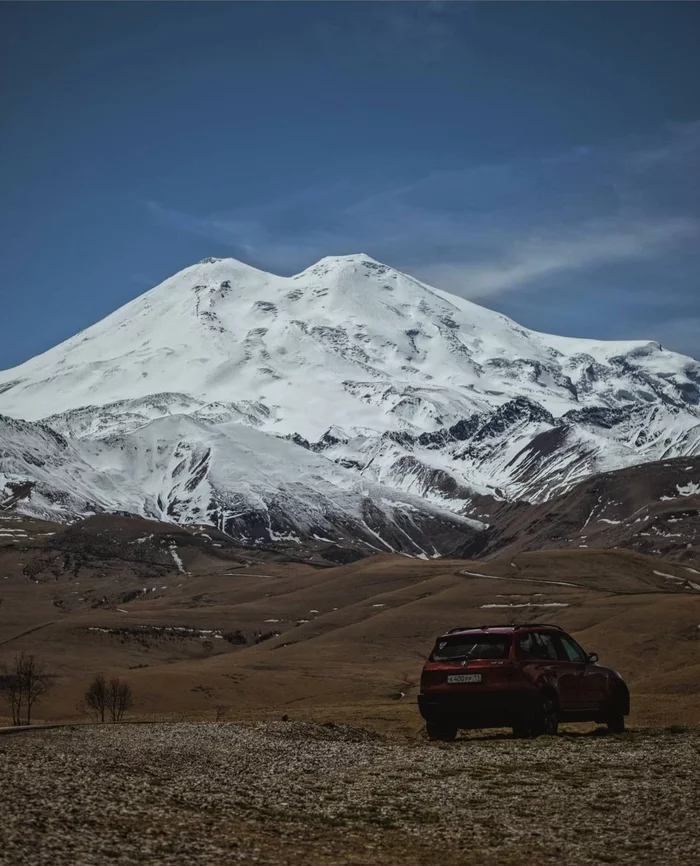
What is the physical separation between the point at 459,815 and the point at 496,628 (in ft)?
28.5

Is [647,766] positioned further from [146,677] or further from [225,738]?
[146,677]

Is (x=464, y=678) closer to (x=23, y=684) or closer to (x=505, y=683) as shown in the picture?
(x=505, y=683)

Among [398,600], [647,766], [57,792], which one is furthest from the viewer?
[398,600]

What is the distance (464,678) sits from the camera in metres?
23.3

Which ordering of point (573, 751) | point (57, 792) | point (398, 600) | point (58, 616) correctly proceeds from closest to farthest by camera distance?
point (57, 792) → point (573, 751) → point (398, 600) → point (58, 616)

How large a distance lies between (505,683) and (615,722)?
440cm

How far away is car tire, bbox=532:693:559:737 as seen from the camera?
23750mm

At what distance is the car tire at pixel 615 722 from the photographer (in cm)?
2595

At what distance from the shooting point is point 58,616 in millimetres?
194875

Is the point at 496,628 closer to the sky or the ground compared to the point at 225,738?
closer to the sky

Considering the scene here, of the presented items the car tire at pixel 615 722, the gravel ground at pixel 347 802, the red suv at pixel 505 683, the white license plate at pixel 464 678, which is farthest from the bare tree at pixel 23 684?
the gravel ground at pixel 347 802

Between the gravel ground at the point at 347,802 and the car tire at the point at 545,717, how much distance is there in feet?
1.21

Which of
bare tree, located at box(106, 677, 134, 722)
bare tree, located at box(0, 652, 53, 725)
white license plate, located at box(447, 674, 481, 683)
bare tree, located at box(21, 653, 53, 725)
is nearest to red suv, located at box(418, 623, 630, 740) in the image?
white license plate, located at box(447, 674, 481, 683)

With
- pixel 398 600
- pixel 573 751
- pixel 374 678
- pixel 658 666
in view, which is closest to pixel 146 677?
pixel 374 678
